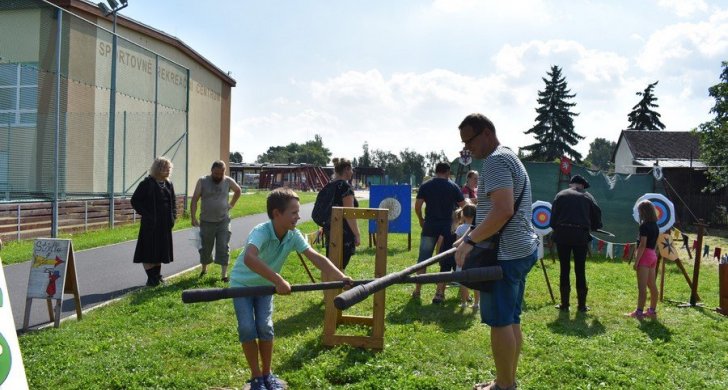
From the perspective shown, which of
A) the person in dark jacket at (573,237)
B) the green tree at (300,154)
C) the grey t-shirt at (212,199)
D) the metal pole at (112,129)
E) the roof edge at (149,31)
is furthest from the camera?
the green tree at (300,154)

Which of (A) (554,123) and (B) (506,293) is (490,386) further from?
(A) (554,123)

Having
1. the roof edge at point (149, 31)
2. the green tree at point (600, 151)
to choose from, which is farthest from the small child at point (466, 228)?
the green tree at point (600, 151)

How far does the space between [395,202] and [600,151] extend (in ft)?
491

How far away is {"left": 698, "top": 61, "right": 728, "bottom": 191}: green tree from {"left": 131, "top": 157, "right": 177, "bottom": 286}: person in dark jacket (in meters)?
27.1

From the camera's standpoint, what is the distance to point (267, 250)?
4.38 metres

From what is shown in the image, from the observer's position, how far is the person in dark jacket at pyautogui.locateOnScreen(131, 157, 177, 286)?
27.4 feet

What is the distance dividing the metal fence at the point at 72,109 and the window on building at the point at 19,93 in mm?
22

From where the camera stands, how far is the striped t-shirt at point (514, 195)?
156 inches

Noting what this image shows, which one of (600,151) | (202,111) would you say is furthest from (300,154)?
(202,111)

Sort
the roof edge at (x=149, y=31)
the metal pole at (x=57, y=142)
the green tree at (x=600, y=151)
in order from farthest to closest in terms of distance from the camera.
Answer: the green tree at (x=600, y=151)
the roof edge at (x=149, y=31)
the metal pole at (x=57, y=142)

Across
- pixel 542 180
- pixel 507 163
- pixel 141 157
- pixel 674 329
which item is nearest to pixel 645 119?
pixel 542 180

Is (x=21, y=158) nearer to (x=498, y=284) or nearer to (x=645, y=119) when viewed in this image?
(x=498, y=284)

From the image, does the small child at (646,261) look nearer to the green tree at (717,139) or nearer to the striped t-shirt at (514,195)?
the striped t-shirt at (514,195)

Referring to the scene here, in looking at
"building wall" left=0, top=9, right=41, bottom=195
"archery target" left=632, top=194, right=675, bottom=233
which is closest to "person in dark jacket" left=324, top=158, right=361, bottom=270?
"archery target" left=632, top=194, right=675, bottom=233
